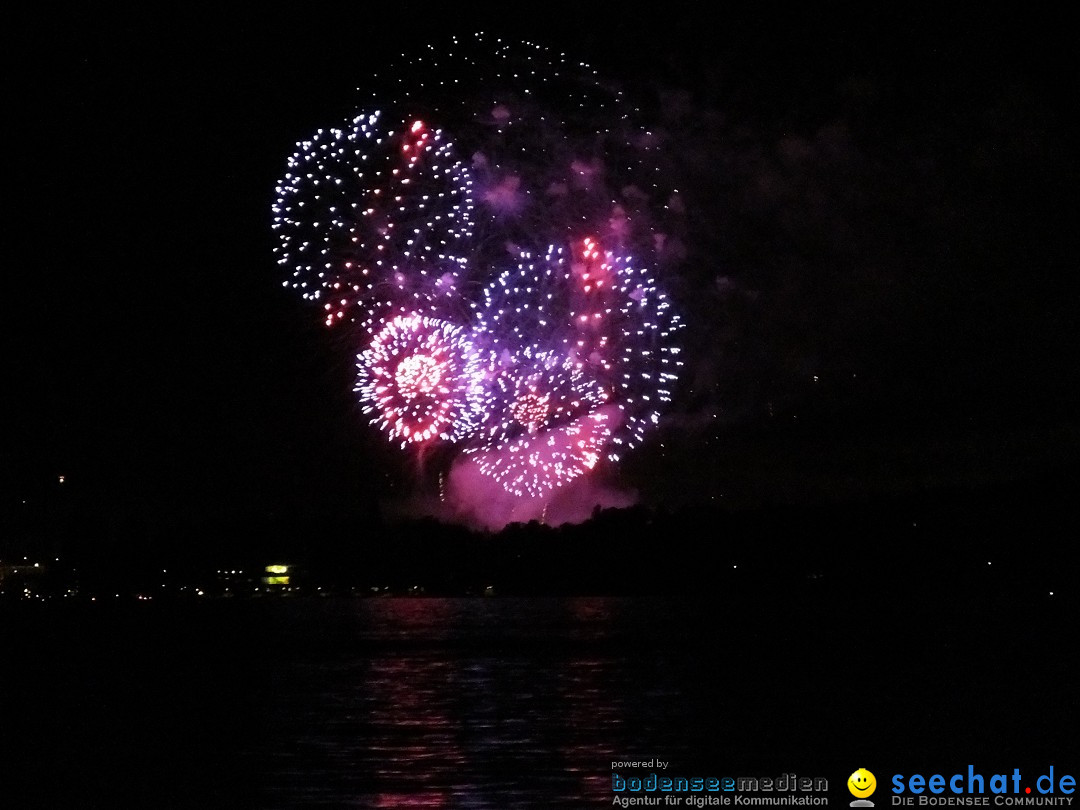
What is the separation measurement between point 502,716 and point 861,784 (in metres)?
8.46

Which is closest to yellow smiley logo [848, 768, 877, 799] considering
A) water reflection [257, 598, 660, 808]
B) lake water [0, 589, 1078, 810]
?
lake water [0, 589, 1078, 810]

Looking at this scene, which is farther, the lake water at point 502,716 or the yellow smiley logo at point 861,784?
the lake water at point 502,716

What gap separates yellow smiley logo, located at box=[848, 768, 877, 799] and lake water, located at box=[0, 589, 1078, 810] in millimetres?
182

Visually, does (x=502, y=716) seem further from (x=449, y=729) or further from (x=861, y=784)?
(x=861, y=784)

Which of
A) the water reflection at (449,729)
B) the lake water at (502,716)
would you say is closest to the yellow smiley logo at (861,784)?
the lake water at (502,716)

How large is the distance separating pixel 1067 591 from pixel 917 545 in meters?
34.1

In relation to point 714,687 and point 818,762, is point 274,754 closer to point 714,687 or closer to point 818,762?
point 818,762

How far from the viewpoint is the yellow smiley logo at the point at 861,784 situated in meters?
14.2

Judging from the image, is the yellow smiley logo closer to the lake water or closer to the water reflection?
the lake water

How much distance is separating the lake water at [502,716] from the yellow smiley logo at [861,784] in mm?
182

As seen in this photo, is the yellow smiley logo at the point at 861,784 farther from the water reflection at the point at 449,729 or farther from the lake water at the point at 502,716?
the water reflection at the point at 449,729

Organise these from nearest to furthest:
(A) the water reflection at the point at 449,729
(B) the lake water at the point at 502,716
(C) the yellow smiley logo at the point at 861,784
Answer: (C) the yellow smiley logo at the point at 861,784 → (A) the water reflection at the point at 449,729 → (B) the lake water at the point at 502,716

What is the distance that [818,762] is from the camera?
16656mm

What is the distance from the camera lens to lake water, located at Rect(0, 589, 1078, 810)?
1591cm
